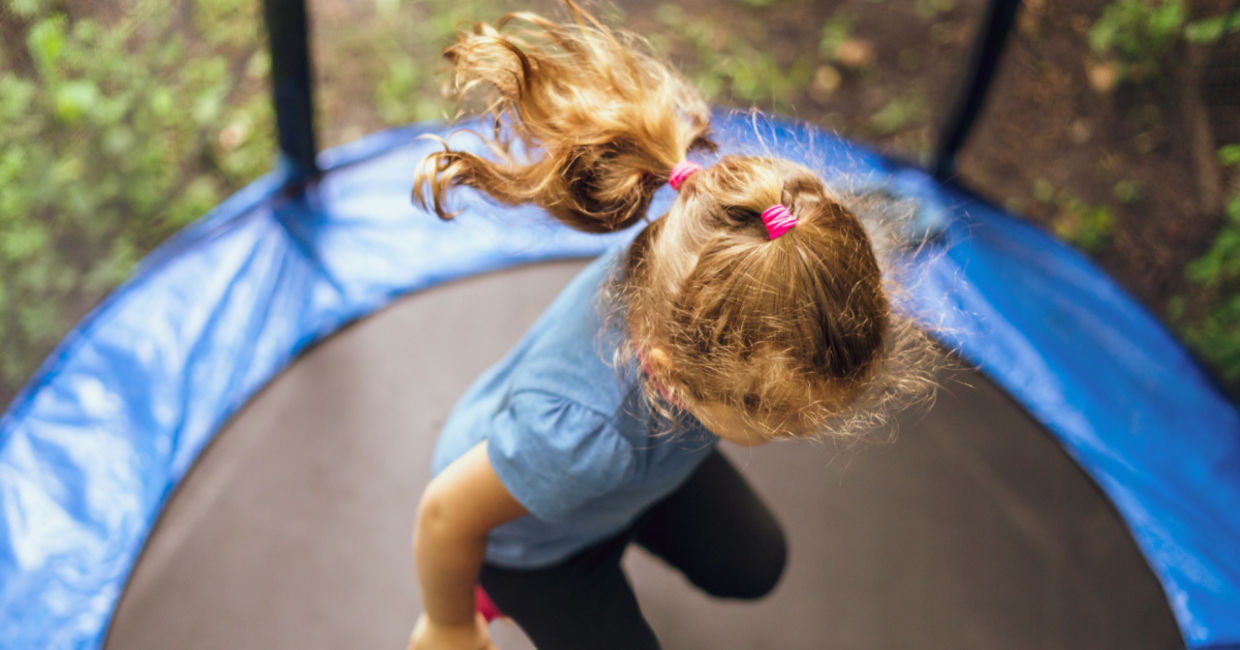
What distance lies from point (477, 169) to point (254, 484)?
29.1 inches

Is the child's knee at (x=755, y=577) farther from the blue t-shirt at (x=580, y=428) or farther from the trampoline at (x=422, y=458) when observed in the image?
the blue t-shirt at (x=580, y=428)

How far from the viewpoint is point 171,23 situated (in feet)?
5.22

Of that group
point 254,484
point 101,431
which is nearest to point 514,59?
point 254,484

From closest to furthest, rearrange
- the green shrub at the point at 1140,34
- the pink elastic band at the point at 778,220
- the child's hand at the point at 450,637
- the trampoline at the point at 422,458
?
the pink elastic band at the point at 778,220 → the child's hand at the point at 450,637 → the trampoline at the point at 422,458 → the green shrub at the point at 1140,34

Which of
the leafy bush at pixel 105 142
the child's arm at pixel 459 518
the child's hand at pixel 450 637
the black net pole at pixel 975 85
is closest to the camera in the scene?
the child's arm at pixel 459 518

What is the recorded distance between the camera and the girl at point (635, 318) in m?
0.62

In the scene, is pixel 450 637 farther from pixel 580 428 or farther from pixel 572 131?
pixel 572 131

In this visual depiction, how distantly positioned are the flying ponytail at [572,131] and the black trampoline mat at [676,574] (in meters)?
0.60

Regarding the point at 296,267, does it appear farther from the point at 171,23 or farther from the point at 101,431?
the point at 171,23

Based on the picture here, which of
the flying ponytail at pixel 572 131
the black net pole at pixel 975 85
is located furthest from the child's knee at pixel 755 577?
the black net pole at pixel 975 85

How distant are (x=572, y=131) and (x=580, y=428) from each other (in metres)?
0.24

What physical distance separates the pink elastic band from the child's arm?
31 centimetres

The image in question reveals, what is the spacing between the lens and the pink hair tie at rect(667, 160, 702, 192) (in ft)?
2.20

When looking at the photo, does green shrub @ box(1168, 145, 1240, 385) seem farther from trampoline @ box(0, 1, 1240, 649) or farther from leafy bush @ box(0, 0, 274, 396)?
leafy bush @ box(0, 0, 274, 396)
